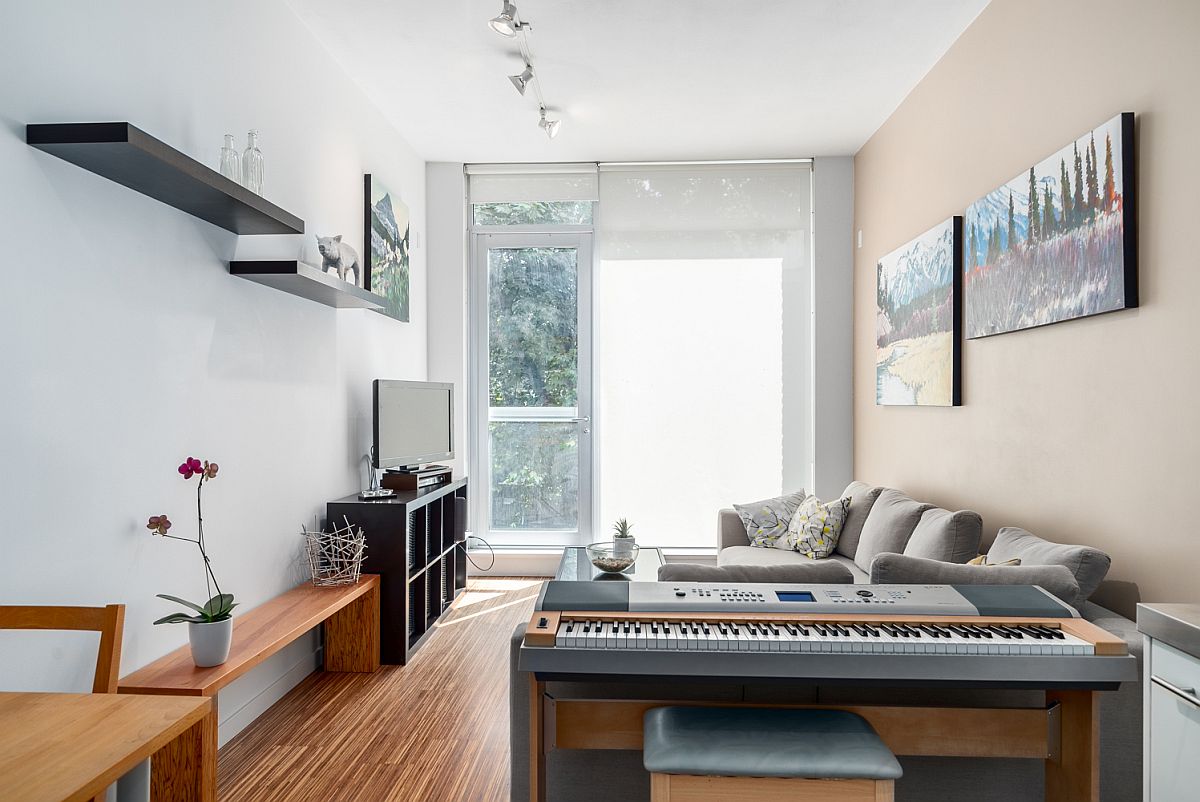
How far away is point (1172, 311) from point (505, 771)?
8.02ft

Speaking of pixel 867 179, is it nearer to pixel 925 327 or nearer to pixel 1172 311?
pixel 925 327

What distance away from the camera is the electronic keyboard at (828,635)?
1.59m

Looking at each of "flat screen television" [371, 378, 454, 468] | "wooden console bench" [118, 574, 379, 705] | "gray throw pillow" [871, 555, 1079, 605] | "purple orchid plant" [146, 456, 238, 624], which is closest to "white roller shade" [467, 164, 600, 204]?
"flat screen television" [371, 378, 454, 468]

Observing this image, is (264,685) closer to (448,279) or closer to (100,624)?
(100,624)

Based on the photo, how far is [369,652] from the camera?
11.2 feet

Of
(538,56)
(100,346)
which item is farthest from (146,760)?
(538,56)

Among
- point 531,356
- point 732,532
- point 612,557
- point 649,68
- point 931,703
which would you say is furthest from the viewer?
point 531,356

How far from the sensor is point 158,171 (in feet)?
6.50

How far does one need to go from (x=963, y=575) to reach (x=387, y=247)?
3531 millimetres

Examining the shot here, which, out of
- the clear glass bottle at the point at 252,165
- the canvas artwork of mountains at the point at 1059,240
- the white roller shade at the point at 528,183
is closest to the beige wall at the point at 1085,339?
the canvas artwork of mountains at the point at 1059,240

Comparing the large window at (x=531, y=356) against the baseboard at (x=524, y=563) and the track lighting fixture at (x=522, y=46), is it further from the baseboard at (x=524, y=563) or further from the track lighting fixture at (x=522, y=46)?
the track lighting fixture at (x=522, y=46)

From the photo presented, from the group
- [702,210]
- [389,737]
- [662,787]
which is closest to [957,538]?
[662,787]

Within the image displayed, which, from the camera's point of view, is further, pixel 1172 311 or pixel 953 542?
pixel 953 542

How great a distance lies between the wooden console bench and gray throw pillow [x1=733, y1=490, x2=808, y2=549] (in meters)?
2.18
